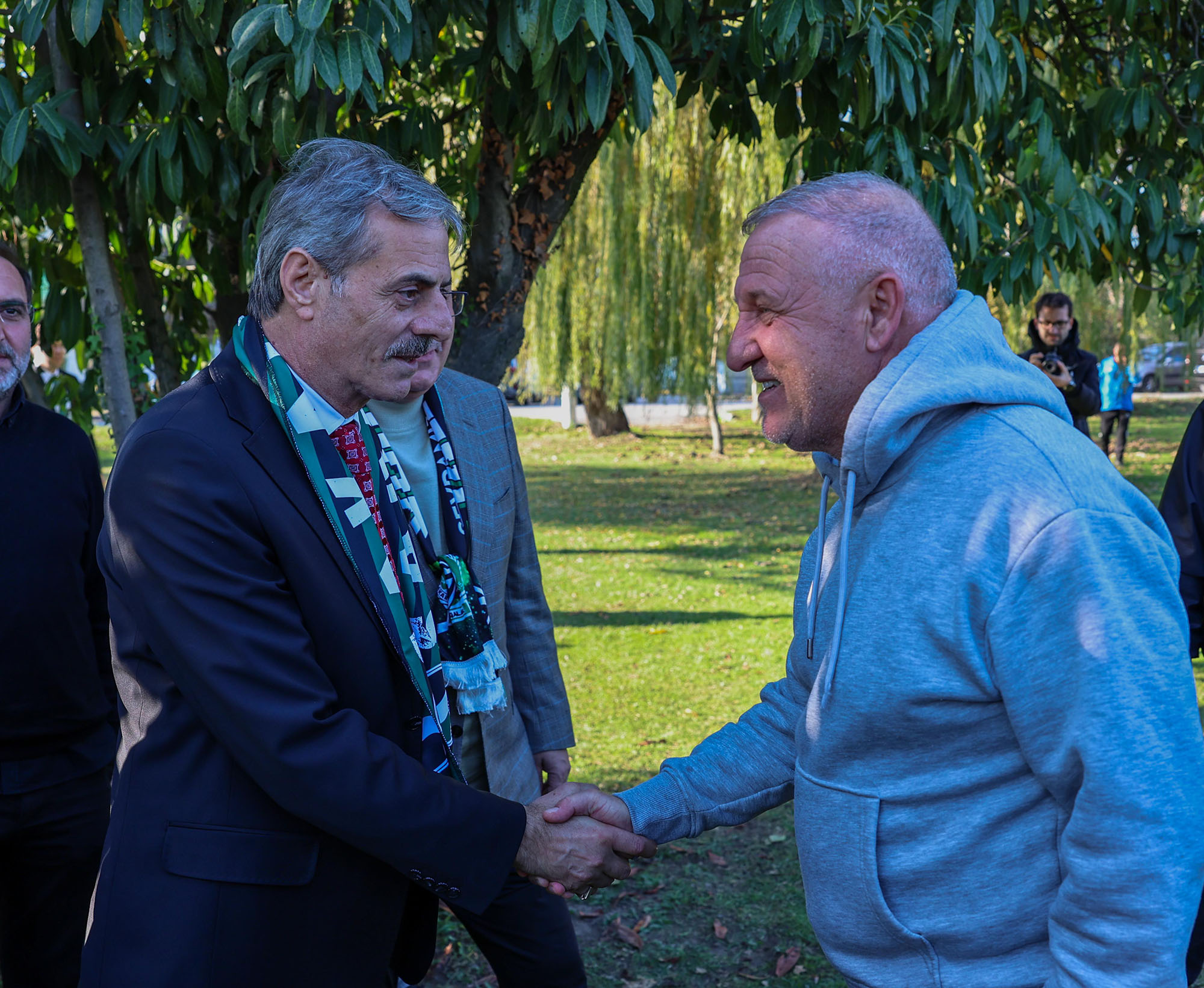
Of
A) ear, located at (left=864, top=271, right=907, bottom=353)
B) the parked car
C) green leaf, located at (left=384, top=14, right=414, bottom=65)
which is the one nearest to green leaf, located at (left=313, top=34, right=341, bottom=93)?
green leaf, located at (left=384, top=14, right=414, bottom=65)

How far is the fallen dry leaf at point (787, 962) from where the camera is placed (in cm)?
379

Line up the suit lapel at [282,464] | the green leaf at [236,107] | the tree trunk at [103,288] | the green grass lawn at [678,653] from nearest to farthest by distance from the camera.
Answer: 1. the suit lapel at [282,464]
2. the green leaf at [236,107]
3. the tree trunk at [103,288]
4. the green grass lawn at [678,653]

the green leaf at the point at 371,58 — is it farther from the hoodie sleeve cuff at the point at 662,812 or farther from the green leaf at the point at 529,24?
the hoodie sleeve cuff at the point at 662,812

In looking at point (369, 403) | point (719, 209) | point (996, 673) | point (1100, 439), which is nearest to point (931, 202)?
point (369, 403)

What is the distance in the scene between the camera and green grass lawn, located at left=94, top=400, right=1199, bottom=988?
3.97 meters

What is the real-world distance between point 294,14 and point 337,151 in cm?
50

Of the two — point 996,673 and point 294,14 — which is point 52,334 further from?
point 996,673

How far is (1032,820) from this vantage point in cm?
162

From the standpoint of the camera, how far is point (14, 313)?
2883 millimetres

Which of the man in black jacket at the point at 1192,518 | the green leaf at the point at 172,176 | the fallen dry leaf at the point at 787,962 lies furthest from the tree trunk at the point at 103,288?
the man in black jacket at the point at 1192,518

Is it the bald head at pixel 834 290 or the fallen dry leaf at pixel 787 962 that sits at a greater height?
the bald head at pixel 834 290

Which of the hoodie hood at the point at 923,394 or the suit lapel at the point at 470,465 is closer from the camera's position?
the hoodie hood at the point at 923,394

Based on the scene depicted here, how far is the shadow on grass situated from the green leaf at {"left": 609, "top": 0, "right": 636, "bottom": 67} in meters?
6.39

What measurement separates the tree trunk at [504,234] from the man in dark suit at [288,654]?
1.39 m
